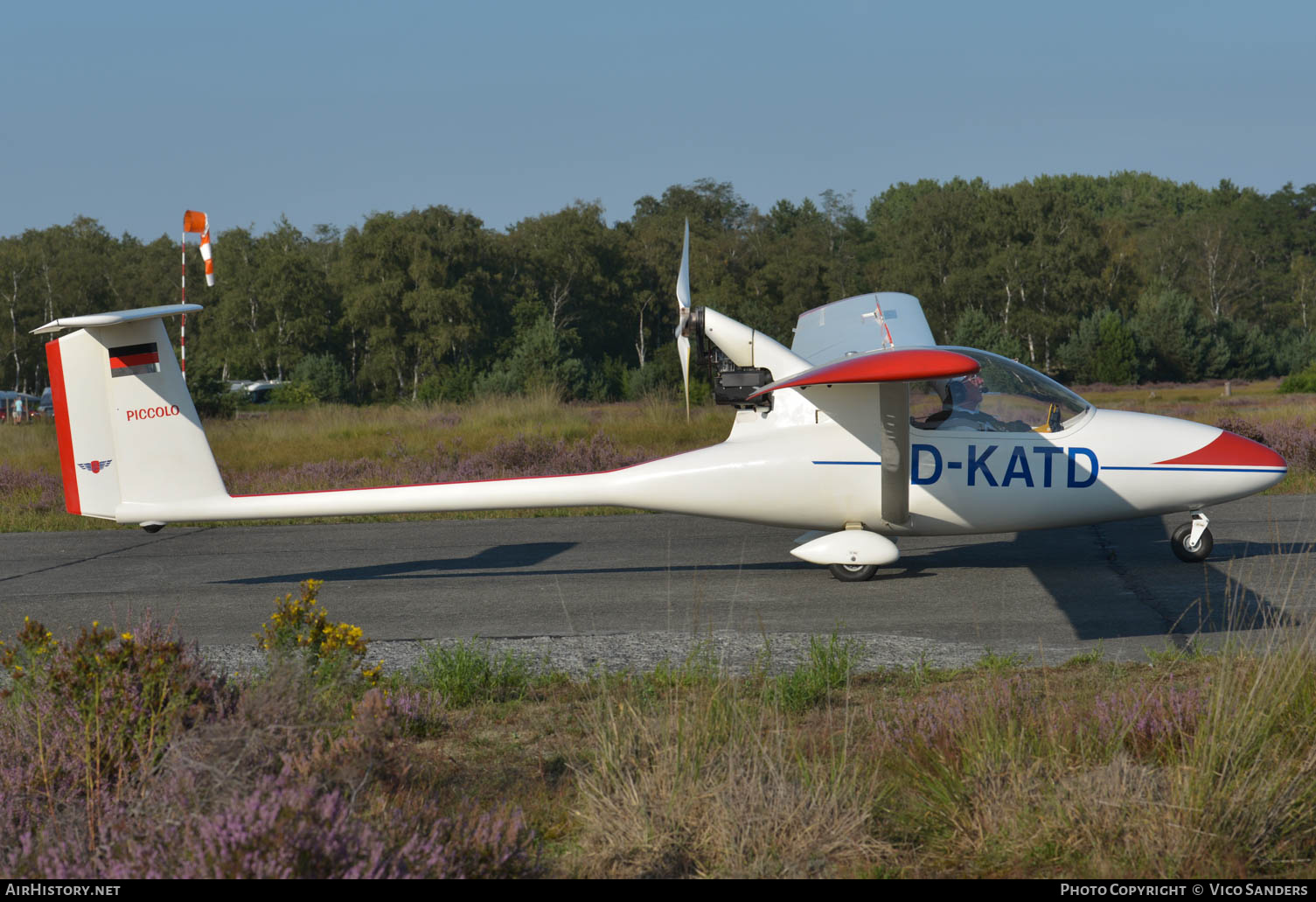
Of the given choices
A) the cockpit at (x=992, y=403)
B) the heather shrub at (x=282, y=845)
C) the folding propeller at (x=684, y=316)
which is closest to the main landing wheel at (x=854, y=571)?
the cockpit at (x=992, y=403)

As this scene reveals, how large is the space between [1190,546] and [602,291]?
211 ft

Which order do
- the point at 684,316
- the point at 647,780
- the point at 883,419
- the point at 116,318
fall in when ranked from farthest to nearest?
1. the point at 684,316
2. the point at 883,419
3. the point at 116,318
4. the point at 647,780

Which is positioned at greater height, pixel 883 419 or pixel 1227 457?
pixel 883 419

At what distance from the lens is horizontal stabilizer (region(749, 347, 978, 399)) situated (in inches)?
285

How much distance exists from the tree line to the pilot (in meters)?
48.7

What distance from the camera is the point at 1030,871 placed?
3467 millimetres

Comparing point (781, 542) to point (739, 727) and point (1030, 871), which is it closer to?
point (739, 727)

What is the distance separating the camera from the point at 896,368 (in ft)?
24.5

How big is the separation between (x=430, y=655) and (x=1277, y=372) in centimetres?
7111

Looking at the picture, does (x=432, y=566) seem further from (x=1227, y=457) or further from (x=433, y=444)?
(x=433, y=444)

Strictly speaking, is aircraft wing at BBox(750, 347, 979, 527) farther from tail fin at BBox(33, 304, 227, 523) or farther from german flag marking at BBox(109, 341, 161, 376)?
german flag marking at BBox(109, 341, 161, 376)

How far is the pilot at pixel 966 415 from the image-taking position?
898 centimetres

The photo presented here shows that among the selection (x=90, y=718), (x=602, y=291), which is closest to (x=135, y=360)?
(x=90, y=718)

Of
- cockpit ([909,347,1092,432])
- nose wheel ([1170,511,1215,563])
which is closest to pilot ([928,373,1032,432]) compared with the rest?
cockpit ([909,347,1092,432])
